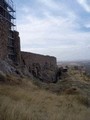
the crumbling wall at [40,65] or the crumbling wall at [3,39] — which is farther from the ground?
the crumbling wall at [3,39]

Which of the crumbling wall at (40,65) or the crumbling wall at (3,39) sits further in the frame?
the crumbling wall at (40,65)

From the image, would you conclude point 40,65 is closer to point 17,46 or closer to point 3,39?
point 17,46

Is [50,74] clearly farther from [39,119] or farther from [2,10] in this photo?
[39,119]

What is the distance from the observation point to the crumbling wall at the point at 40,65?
33.5 meters

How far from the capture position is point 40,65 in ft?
123

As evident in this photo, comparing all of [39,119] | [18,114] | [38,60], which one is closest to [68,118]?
[39,119]

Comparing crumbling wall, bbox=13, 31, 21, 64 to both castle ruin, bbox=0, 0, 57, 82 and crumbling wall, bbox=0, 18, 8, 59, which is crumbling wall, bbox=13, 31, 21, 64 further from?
crumbling wall, bbox=0, 18, 8, 59

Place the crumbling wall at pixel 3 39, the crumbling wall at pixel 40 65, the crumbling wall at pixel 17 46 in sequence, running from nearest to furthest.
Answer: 1. the crumbling wall at pixel 3 39
2. the crumbling wall at pixel 17 46
3. the crumbling wall at pixel 40 65

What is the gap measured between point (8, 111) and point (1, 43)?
18.3m

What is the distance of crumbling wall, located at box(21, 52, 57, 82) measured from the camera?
110ft

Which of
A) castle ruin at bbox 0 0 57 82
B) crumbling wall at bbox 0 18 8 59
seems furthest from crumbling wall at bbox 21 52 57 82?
crumbling wall at bbox 0 18 8 59

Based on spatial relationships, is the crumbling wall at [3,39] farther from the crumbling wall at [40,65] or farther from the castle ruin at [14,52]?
the crumbling wall at [40,65]

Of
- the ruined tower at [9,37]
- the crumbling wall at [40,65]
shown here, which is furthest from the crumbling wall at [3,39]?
the crumbling wall at [40,65]

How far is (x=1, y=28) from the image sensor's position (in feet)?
84.7
